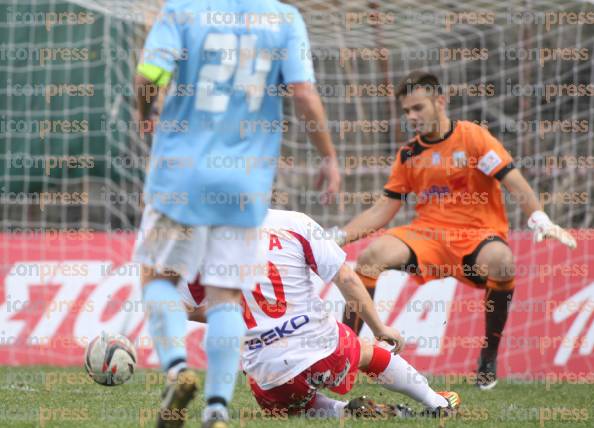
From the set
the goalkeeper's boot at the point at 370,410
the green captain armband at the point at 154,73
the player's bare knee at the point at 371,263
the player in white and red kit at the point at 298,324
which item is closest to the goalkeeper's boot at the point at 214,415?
the player in white and red kit at the point at 298,324

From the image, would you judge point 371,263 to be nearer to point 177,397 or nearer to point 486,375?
point 486,375

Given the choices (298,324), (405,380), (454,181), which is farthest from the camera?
(454,181)

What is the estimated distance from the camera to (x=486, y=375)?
22.2ft

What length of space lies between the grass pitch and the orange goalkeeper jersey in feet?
3.66

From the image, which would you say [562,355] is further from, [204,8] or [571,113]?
[204,8]

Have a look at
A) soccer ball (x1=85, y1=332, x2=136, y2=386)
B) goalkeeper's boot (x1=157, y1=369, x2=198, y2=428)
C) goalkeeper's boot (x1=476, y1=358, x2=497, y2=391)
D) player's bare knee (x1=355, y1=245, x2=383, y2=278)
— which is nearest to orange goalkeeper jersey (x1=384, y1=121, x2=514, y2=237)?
player's bare knee (x1=355, y1=245, x2=383, y2=278)

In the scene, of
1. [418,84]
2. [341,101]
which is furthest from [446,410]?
[341,101]

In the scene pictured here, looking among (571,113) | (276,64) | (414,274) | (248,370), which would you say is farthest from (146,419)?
(571,113)

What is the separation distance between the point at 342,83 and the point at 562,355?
481cm

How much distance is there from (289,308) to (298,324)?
3.1 inches

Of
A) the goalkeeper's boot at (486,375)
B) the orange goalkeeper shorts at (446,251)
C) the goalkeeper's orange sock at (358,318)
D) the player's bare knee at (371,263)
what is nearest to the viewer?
the goalkeeper's boot at (486,375)

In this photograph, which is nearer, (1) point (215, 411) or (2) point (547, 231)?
(1) point (215, 411)

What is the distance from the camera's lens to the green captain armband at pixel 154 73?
140 inches

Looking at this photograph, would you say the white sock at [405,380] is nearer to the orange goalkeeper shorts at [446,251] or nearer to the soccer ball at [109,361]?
the soccer ball at [109,361]
